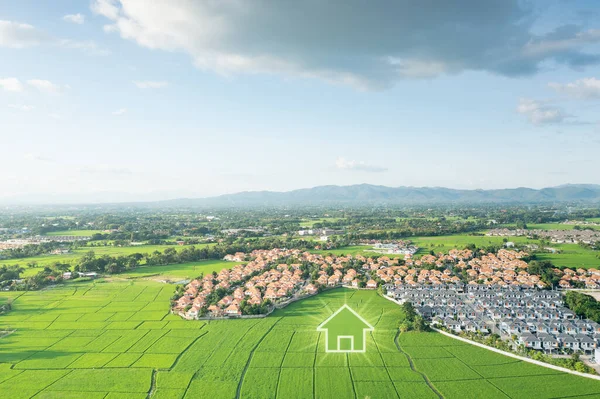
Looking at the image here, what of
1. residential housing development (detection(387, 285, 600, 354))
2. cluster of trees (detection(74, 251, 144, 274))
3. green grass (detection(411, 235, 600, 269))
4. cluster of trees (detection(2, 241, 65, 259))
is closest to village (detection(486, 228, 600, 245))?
green grass (detection(411, 235, 600, 269))

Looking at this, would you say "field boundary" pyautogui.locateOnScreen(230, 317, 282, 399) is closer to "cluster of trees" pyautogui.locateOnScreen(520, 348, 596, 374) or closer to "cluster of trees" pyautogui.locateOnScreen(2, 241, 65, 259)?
"cluster of trees" pyautogui.locateOnScreen(520, 348, 596, 374)

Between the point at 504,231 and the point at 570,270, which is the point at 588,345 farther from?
the point at 504,231

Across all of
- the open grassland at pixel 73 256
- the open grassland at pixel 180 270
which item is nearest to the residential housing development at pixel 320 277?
the open grassland at pixel 180 270

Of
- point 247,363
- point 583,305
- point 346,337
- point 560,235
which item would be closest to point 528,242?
point 560,235

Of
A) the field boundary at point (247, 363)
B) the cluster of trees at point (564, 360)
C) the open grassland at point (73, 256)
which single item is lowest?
the field boundary at point (247, 363)

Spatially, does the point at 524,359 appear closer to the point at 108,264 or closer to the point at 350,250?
the point at 350,250

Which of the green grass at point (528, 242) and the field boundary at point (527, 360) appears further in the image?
the green grass at point (528, 242)

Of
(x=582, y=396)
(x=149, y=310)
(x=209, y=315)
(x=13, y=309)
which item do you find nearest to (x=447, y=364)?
(x=582, y=396)

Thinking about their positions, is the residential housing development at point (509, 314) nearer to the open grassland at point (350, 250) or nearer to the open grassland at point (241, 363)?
the open grassland at point (241, 363)
